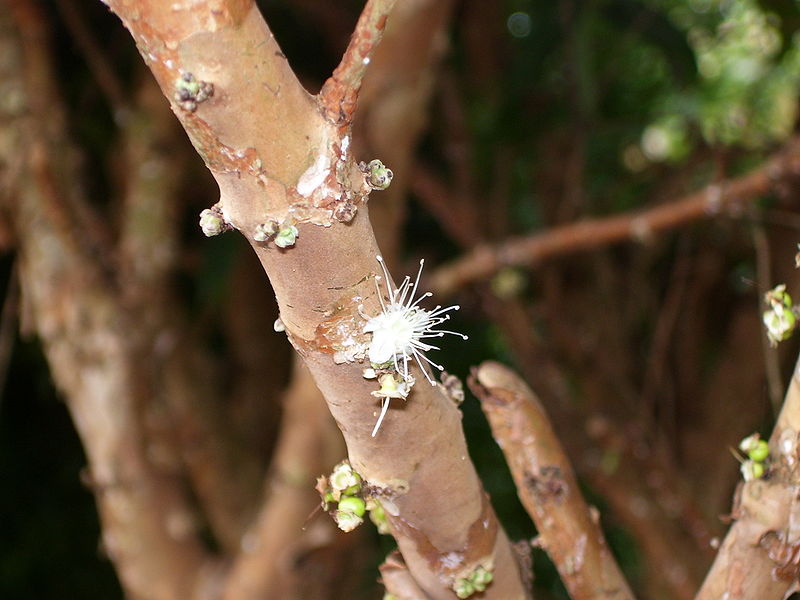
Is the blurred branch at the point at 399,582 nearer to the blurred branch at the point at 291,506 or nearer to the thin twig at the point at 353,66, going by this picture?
the thin twig at the point at 353,66

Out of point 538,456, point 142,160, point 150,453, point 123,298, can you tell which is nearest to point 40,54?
point 142,160

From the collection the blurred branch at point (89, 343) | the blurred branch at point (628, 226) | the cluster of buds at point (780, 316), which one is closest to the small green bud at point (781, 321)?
the cluster of buds at point (780, 316)

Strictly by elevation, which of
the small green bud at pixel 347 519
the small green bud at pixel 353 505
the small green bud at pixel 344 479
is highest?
the small green bud at pixel 344 479

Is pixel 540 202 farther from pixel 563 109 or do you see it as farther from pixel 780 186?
pixel 780 186

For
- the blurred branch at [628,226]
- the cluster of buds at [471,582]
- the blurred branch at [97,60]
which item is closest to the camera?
the cluster of buds at [471,582]

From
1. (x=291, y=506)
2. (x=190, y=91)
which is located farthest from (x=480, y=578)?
(x=291, y=506)

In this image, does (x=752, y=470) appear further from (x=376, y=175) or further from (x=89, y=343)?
(x=89, y=343)
